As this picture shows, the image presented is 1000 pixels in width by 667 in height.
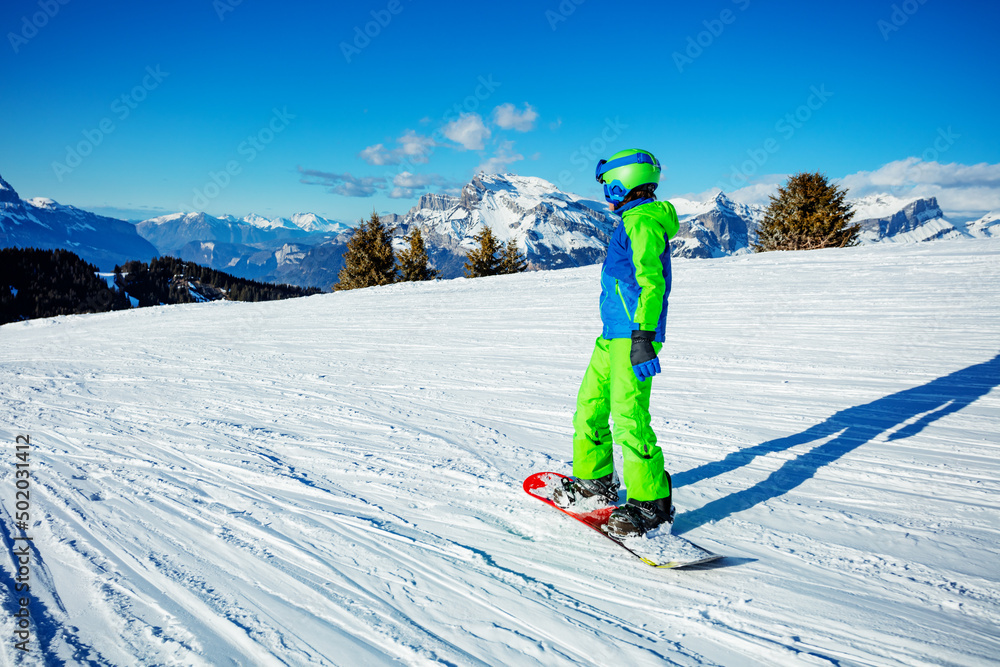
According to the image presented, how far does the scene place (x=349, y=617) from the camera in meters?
2.20

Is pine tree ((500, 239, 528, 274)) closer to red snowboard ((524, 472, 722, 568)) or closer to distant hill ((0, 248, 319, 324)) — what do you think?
red snowboard ((524, 472, 722, 568))

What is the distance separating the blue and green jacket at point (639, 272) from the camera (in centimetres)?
269

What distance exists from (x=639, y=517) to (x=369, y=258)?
3415 cm

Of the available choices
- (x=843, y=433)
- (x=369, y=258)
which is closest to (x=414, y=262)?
(x=369, y=258)

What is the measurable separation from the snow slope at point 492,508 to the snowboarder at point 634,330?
39cm

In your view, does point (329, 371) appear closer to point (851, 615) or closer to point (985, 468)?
point (851, 615)

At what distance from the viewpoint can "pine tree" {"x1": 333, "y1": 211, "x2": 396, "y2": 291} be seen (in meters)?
34.4

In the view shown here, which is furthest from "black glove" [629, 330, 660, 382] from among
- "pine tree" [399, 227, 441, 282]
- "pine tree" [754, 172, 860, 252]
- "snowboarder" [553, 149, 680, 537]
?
"pine tree" [399, 227, 441, 282]

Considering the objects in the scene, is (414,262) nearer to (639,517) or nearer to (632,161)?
(632,161)

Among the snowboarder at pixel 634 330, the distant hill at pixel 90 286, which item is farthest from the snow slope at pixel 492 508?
the distant hill at pixel 90 286

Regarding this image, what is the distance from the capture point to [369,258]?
3466 cm

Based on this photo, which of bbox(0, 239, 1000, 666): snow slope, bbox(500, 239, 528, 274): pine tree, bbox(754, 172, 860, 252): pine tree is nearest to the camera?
bbox(0, 239, 1000, 666): snow slope

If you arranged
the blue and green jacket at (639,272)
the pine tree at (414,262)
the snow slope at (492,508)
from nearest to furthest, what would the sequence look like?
1. the snow slope at (492,508)
2. the blue and green jacket at (639,272)
3. the pine tree at (414,262)

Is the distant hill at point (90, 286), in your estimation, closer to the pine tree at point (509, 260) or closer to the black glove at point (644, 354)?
the pine tree at point (509, 260)
